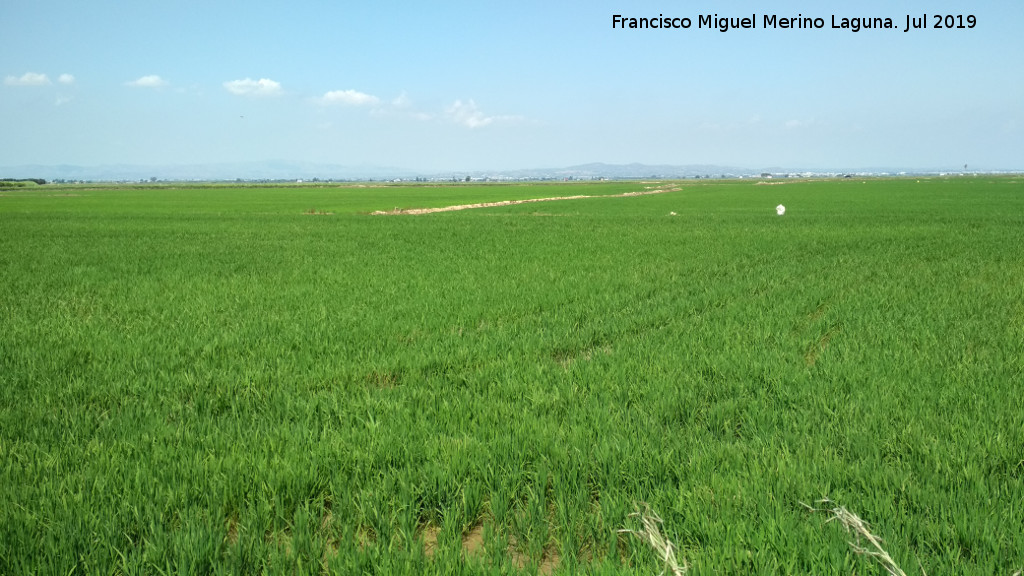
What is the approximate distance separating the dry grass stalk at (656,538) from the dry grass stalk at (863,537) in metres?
0.68

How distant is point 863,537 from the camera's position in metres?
2.86

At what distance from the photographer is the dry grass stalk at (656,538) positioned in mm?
2606

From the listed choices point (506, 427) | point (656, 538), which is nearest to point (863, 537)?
point (656, 538)

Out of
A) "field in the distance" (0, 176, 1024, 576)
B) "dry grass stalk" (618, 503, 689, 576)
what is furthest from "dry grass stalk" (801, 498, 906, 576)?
"dry grass stalk" (618, 503, 689, 576)

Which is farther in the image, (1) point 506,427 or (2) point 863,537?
(1) point 506,427

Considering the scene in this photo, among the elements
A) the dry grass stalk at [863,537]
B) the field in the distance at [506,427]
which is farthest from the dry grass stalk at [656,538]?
the dry grass stalk at [863,537]

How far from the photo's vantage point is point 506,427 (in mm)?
4262

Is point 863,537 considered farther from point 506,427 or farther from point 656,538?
point 506,427

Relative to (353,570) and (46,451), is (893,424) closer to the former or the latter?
(353,570)

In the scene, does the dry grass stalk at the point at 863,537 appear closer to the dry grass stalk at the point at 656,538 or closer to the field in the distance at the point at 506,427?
the field in the distance at the point at 506,427

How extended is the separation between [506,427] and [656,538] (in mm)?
1567

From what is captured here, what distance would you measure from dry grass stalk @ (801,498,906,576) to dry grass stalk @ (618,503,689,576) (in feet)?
2.25

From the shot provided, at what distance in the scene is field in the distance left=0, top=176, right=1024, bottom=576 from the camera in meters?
2.90

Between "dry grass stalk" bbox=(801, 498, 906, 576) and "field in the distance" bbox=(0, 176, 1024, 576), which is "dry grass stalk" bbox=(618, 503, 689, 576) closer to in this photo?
"field in the distance" bbox=(0, 176, 1024, 576)
